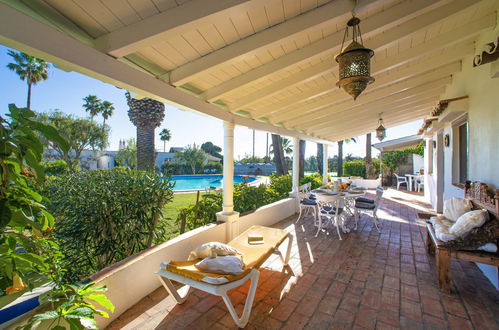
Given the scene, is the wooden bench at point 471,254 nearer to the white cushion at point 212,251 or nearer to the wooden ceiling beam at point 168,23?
the white cushion at point 212,251

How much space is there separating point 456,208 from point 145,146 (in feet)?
25.4

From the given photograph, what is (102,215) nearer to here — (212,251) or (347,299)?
(212,251)

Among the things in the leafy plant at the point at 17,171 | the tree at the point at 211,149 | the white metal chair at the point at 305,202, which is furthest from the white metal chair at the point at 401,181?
the tree at the point at 211,149

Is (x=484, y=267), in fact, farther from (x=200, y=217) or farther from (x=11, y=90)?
(x=11, y=90)

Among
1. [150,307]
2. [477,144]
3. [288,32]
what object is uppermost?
[288,32]

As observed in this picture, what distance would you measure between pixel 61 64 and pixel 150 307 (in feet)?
7.77

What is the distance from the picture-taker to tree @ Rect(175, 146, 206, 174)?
74.1 ft

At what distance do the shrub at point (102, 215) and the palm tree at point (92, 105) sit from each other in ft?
63.8

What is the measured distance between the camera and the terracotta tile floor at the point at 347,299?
2.22 metres

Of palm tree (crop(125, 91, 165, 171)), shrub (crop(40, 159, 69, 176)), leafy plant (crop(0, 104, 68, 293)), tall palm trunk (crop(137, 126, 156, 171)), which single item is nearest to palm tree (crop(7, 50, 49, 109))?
shrub (crop(40, 159, 69, 176))

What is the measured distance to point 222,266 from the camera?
7.49 ft

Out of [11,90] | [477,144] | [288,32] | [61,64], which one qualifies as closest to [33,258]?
[61,64]

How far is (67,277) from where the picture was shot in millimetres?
2475

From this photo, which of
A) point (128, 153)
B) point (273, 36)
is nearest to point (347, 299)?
point (273, 36)
